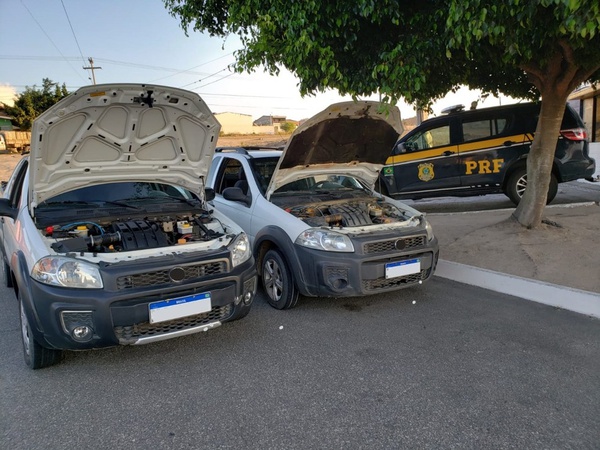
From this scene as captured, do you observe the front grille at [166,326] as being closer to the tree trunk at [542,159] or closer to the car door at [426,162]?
the tree trunk at [542,159]

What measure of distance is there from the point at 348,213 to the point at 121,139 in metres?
2.31

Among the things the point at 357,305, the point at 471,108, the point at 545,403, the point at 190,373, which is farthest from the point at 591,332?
the point at 471,108

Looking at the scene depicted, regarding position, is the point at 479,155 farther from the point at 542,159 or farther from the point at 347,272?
the point at 347,272

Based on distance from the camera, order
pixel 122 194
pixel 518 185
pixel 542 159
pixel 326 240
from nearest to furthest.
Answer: pixel 326 240 < pixel 122 194 < pixel 542 159 < pixel 518 185

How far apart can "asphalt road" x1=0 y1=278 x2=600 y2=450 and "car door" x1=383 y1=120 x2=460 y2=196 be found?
197 inches

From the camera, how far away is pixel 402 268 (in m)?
4.12

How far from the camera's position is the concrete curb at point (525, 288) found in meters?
4.08

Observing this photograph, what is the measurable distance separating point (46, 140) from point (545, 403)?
4.00 m

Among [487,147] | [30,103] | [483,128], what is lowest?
[487,147]

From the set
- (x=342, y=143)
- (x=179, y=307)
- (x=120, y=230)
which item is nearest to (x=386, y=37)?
(x=342, y=143)

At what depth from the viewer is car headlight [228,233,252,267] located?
3475 mm

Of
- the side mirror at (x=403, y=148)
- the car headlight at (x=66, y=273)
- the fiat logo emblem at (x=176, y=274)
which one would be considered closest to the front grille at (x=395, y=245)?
the fiat logo emblem at (x=176, y=274)

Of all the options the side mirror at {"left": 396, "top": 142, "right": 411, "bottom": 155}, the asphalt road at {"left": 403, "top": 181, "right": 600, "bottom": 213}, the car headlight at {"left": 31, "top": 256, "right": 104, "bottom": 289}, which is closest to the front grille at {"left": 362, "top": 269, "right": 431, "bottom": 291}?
the car headlight at {"left": 31, "top": 256, "right": 104, "bottom": 289}

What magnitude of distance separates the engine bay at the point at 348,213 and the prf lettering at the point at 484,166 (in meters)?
4.36
